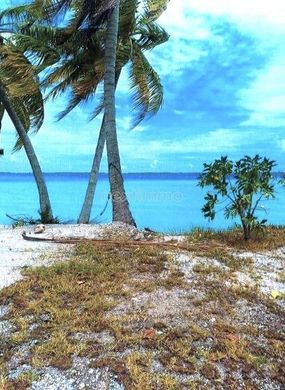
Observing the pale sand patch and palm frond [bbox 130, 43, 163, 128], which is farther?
palm frond [bbox 130, 43, 163, 128]

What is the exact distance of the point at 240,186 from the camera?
320 inches

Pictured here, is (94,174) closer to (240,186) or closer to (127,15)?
(127,15)

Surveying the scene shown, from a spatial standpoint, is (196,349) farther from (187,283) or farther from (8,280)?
(8,280)

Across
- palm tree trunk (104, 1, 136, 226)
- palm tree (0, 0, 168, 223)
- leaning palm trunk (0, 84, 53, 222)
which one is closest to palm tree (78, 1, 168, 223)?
palm tree (0, 0, 168, 223)

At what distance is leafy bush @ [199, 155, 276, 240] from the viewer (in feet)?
26.5

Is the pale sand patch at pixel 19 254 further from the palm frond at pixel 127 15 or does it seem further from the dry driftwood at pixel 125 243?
the palm frond at pixel 127 15

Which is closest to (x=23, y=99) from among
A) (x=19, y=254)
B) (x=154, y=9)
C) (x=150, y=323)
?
Answer: (x=154, y=9)

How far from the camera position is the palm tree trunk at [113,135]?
1033cm

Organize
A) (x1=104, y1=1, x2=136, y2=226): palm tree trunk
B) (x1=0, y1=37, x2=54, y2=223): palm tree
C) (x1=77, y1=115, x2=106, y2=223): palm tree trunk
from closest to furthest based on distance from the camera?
1. (x1=104, y1=1, x2=136, y2=226): palm tree trunk
2. (x1=0, y1=37, x2=54, y2=223): palm tree
3. (x1=77, y1=115, x2=106, y2=223): palm tree trunk

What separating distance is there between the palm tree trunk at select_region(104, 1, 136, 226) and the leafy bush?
104 inches

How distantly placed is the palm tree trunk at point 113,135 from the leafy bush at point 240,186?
2641 millimetres

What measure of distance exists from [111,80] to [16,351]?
292 inches

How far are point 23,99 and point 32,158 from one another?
1745 mm

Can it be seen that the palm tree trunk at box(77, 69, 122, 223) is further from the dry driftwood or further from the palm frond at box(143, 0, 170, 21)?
the dry driftwood
